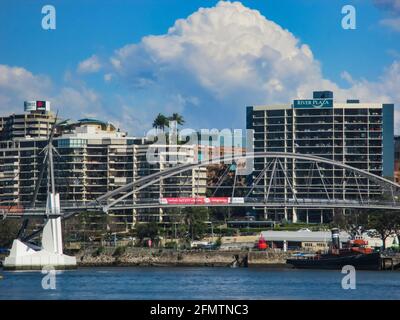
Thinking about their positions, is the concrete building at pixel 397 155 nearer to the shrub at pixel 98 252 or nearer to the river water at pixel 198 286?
the shrub at pixel 98 252

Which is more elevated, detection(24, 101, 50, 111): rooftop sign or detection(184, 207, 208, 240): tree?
detection(24, 101, 50, 111): rooftop sign

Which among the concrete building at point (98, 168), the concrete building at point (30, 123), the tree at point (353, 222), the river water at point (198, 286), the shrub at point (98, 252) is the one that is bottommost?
the shrub at point (98, 252)

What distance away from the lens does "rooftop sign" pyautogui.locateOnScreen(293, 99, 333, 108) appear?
172512mm

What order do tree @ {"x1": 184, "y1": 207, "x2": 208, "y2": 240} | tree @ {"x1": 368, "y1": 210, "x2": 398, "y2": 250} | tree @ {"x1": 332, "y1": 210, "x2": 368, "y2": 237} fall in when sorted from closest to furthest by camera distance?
tree @ {"x1": 368, "y1": 210, "x2": 398, "y2": 250} < tree @ {"x1": 332, "y1": 210, "x2": 368, "y2": 237} < tree @ {"x1": 184, "y1": 207, "x2": 208, "y2": 240}

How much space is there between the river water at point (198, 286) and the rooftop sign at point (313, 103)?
73431mm

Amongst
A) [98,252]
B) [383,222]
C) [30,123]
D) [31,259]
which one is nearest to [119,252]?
[98,252]

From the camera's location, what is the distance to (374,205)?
110 metres

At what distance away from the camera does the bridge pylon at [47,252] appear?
324ft

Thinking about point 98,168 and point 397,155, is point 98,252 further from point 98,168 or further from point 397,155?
point 397,155

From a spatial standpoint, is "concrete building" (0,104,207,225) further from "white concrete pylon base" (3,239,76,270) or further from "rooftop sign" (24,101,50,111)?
"white concrete pylon base" (3,239,76,270)

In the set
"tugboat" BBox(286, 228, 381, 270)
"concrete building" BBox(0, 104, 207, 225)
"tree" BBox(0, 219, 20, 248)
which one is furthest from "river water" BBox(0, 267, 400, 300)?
"concrete building" BBox(0, 104, 207, 225)

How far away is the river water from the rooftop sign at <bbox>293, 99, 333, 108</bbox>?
241 feet

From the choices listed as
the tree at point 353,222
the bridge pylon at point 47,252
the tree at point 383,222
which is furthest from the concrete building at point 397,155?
the bridge pylon at point 47,252

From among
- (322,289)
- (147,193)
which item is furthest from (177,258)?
(322,289)
